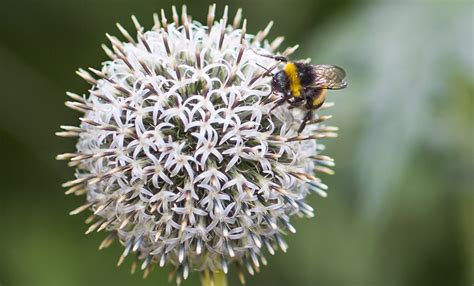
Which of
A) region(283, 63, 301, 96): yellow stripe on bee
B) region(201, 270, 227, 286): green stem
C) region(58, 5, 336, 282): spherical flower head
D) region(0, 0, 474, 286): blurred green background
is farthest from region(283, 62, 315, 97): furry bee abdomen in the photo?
region(0, 0, 474, 286): blurred green background

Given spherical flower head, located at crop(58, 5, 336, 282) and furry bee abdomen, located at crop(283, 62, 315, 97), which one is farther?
furry bee abdomen, located at crop(283, 62, 315, 97)

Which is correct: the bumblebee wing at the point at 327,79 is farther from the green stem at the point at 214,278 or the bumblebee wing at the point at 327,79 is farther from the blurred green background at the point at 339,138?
the blurred green background at the point at 339,138

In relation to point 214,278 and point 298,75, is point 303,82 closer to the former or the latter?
point 298,75

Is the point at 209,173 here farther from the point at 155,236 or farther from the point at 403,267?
the point at 403,267

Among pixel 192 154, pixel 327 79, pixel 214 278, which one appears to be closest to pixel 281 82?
pixel 327 79

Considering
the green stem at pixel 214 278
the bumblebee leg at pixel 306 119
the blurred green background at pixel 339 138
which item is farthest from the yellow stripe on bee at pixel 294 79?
the blurred green background at pixel 339 138

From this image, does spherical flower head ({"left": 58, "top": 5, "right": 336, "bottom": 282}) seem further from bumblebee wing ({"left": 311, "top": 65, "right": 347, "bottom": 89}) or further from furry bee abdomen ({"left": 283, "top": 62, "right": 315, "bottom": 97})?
bumblebee wing ({"left": 311, "top": 65, "right": 347, "bottom": 89})

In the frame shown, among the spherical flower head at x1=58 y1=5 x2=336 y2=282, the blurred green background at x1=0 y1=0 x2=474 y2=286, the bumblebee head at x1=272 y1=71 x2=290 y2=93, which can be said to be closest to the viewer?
the spherical flower head at x1=58 y1=5 x2=336 y2=282
